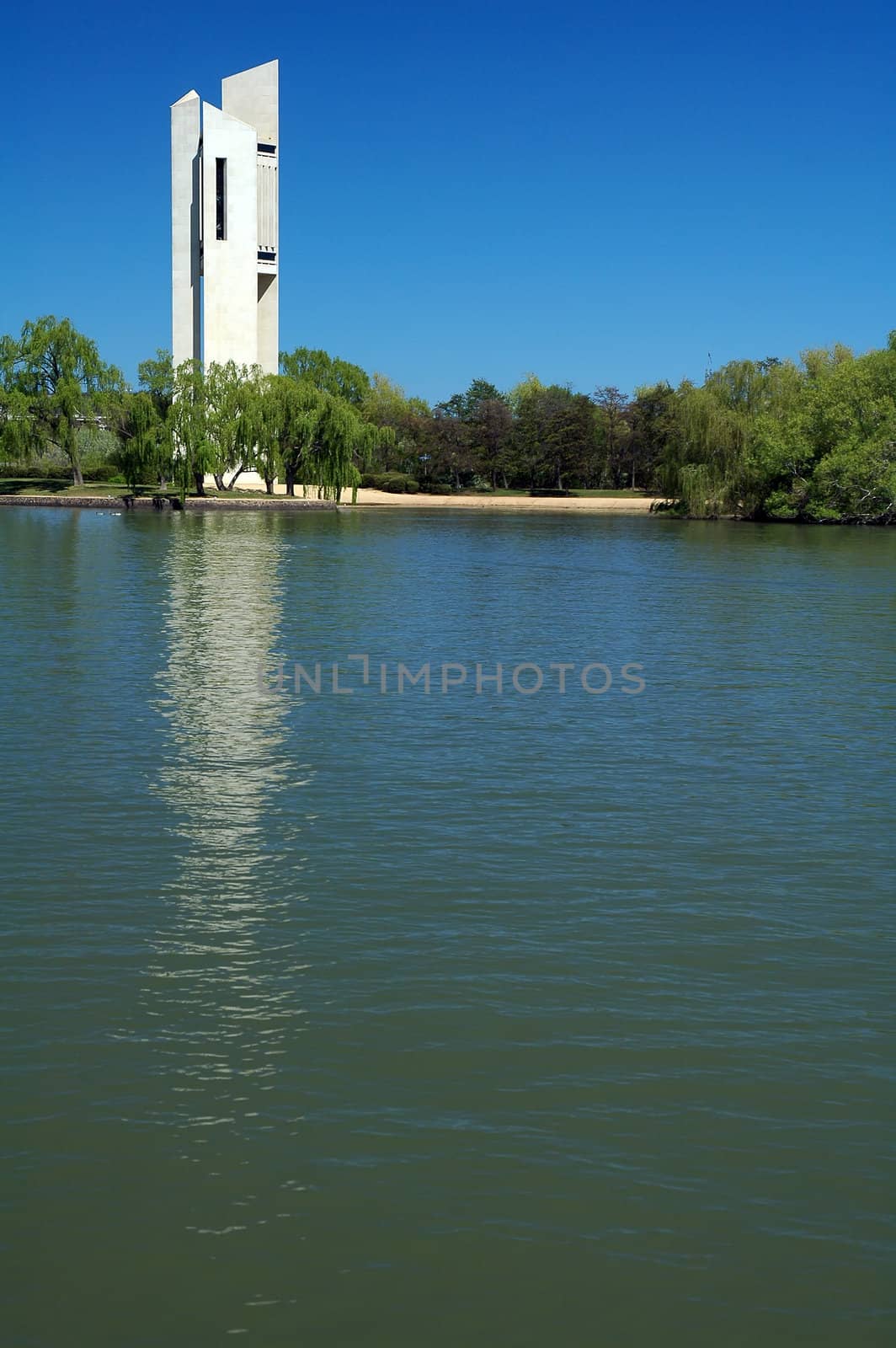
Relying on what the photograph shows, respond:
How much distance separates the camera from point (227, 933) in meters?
8.09

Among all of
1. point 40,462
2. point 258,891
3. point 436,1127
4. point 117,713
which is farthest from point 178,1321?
point 40,462

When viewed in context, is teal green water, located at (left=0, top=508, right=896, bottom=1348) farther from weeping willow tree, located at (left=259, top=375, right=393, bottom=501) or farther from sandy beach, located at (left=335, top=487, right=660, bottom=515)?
sandy beach, located at (left=335, top=487, right=660, bottom=515)

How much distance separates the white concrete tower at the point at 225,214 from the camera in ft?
278

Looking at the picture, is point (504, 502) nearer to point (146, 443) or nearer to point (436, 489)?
point (436, 489)

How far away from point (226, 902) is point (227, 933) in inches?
22.1

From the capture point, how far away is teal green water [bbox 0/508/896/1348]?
4801 mm

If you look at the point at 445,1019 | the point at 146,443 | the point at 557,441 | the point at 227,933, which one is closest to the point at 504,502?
the point at 557,441

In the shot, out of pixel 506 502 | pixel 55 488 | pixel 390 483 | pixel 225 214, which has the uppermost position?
pixel 225 214

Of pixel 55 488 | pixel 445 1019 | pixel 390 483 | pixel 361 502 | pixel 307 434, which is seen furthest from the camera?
pixel 390 483

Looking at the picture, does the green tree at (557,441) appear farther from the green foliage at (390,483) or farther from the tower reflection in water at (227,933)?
the tower reflection in water at (227,933)

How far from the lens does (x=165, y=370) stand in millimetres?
71188

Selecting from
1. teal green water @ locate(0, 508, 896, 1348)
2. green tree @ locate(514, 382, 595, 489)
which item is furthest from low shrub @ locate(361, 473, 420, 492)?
teal green water @ locate(0, 508, 896, 1348)

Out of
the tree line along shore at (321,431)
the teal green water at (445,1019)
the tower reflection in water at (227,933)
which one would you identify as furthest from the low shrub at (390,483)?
the teal green water at (445,1019)

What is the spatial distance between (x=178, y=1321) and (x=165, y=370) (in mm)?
70272
